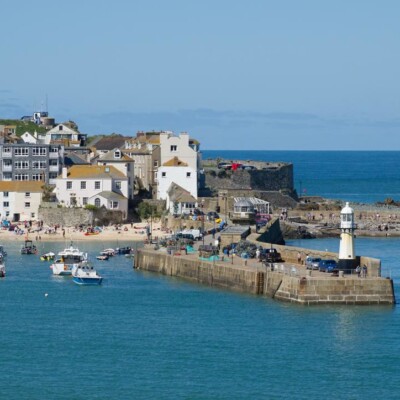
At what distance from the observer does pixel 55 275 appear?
66.8 m

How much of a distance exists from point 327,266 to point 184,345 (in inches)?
392

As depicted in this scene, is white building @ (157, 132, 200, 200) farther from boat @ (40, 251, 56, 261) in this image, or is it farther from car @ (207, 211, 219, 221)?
boat @ (40, 251, 56, 261)

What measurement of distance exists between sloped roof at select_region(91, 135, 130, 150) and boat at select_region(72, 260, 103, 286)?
42.9m

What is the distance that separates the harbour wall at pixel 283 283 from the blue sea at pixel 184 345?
19.3 inches

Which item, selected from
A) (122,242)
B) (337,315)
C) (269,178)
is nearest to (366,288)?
(337,315)

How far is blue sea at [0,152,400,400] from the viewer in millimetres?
42344

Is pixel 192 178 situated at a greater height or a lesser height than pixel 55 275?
greater

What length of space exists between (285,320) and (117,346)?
6883 mm

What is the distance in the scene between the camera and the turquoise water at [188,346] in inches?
1666

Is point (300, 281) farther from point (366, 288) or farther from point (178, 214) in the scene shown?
point (178, 214)

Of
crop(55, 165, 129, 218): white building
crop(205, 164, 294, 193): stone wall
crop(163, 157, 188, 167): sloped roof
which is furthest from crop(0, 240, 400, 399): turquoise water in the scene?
crop(205, 164, 294, 193): stone wall

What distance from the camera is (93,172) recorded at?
296ft

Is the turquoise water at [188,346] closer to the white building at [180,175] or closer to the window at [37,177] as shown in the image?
the white building at [180,175]

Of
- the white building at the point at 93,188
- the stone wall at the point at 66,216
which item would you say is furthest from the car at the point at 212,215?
the stone wall at the point at 66,216
